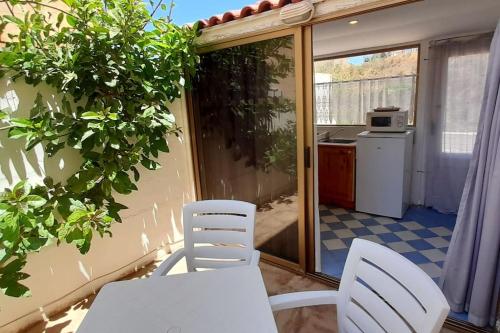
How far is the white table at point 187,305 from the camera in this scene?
961 millimetres

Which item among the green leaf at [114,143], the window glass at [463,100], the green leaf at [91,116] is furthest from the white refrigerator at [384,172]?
the green leaf at [91,116]

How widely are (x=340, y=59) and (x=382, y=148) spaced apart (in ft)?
5.43

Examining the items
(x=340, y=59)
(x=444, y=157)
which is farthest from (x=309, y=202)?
(x=340, y=59)

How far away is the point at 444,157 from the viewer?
338cm

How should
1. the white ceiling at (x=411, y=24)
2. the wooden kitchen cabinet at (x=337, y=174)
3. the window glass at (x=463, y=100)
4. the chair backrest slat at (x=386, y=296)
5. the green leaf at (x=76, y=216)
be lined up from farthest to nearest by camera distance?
1. the wooden kitchen cabinet at (x=337, y=174)
2. the window glass at (x=463, y=100)
3. the white ceiling at (x=411, y=24)
4. the green leaf at (x=76, y=216)
5. the chair backrest slat at (x=386, y=296)

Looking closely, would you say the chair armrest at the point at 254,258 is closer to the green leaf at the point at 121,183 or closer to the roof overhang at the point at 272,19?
the green leaf at the point at 121,183

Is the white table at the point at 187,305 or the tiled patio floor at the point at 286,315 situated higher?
the white table at the point at 187,305

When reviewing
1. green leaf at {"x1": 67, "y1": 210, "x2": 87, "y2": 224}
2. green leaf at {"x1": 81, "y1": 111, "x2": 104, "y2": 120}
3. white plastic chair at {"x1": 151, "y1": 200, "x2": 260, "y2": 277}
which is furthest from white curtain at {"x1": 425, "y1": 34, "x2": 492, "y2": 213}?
green leaf at {"x1": 67, "y1": 210, "x2": 87, "y2": 224}

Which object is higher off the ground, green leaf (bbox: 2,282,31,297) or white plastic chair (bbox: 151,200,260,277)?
white plastic chair (bbox: 151,200,260,277)

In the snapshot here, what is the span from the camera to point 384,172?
330 cm

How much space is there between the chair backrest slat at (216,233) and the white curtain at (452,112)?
297 centimetres

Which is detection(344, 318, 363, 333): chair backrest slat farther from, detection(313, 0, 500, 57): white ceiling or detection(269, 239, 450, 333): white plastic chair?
detection(313, 0, 500, 57): white ceiling

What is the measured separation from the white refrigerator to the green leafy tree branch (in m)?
2.43

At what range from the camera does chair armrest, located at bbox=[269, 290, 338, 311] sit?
1.11 meters
